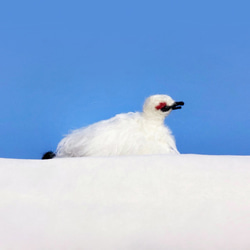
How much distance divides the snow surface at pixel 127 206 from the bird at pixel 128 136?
63cm

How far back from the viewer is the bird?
1007 mm

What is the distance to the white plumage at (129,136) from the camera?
101 centimetres

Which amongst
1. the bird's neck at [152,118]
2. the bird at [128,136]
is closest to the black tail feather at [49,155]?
the bird at [128,136]

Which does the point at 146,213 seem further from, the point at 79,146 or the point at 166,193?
the point at 79,146

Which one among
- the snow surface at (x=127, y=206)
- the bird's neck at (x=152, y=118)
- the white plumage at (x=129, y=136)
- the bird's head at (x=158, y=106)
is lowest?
the snow surface at (x=127, y=206)

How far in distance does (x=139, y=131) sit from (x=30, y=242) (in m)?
0.79

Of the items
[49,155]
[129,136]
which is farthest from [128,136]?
[49,155]

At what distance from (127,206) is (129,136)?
2.40 feet

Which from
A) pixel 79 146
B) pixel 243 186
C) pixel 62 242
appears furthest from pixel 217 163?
pixel 79 146

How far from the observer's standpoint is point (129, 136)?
1.05 metres

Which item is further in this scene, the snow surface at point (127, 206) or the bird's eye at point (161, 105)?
the bird's eye at point (161, 105)

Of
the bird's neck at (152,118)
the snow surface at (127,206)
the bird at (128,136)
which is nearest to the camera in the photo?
the snow surface at (127,206)

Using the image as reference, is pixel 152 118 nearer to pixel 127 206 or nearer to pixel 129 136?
pixel 129 136

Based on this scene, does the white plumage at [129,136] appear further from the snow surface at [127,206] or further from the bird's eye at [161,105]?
the snow surface at [127,206]
